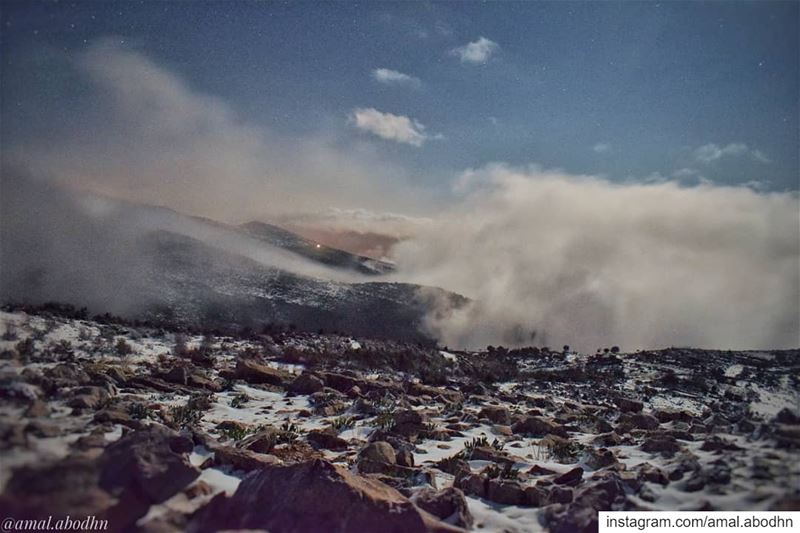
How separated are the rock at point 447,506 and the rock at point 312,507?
0.19 m

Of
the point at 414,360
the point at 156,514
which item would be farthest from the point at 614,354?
the point at 156,514

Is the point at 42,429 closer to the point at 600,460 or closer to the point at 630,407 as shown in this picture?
the point at 600,460

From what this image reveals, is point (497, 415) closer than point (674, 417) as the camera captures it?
Yes

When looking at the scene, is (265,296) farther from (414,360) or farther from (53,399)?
(53,399)

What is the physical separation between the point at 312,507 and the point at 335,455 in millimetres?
2918

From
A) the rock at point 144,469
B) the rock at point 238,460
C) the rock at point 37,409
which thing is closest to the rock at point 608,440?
the rock at point 238,460

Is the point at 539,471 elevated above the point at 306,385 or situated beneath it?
situated beneath

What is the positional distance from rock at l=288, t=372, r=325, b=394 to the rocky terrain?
0.06m

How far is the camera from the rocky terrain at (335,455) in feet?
10.9

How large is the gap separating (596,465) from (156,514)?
5166mm

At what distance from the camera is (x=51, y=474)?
3.09 m

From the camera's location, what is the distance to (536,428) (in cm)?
865

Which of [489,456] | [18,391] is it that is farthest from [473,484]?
[18,391]

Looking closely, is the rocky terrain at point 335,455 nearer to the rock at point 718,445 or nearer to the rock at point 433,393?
the rock at point 718,445
